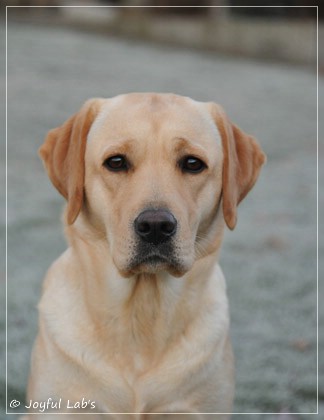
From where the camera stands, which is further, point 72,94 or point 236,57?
point 236,57

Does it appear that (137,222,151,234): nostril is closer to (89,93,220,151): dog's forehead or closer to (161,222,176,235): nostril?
(161,222,176,235): nostril

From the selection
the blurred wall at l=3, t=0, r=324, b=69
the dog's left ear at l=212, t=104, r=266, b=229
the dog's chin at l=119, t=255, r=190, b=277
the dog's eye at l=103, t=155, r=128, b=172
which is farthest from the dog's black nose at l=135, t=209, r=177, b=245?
the blurred wall at l=3, t=0, r=324, b=69

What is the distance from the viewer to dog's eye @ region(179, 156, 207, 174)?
3264mm

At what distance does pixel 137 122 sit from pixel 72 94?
445 inches

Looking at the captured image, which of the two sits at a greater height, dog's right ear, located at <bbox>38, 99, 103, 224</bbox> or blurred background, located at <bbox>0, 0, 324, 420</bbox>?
dog's right ear, located at <bbox>38, 99, 103, 224</bbox>

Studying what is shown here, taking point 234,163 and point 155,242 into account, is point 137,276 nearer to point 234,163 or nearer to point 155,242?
point 155,242

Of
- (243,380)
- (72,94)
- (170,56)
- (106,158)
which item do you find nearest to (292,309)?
(243,380)

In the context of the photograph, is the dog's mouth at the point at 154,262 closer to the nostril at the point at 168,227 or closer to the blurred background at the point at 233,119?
the nostril at the point at 168,227

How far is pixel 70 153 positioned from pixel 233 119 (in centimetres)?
990

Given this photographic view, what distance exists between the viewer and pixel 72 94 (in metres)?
14.3

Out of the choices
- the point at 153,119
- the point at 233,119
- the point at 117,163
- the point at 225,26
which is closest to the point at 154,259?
the point at 117,163

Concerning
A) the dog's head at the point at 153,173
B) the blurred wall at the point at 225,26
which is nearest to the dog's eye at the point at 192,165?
the dog's head at the point at 153,173

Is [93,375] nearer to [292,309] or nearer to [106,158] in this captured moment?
[106,158]

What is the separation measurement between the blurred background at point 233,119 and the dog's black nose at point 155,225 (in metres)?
1.54
